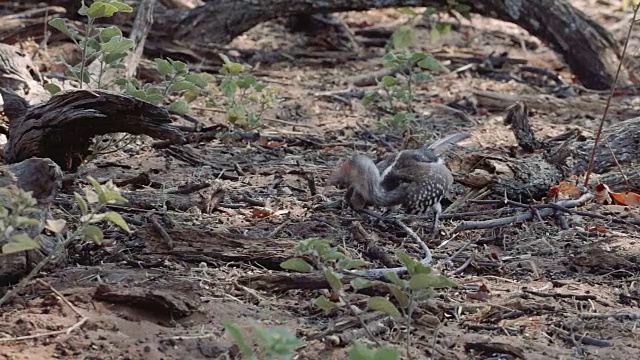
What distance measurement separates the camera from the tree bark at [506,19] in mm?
7914

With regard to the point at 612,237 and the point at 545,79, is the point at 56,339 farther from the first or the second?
the point at 545,79

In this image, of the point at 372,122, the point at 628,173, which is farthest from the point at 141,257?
the point at 372,122

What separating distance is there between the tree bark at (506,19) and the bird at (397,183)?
3.39m

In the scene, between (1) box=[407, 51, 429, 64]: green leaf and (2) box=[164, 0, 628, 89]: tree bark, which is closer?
(1) box=[407, 51, 429, 64]: green leaf

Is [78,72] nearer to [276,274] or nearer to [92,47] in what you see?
[92,47]

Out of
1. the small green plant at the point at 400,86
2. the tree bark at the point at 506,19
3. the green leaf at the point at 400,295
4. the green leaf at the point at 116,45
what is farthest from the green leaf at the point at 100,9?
the tree bark at the point at 506,19

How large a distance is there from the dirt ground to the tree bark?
1763 millimetres

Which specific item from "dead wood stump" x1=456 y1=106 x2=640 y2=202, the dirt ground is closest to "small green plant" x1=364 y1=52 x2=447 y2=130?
the dirt ground

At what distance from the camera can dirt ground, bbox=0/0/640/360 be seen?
10.6 ft

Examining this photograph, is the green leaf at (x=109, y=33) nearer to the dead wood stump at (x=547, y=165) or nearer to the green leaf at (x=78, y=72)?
the green leaf at (x=78, y=72)

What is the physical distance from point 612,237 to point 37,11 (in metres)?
5.01

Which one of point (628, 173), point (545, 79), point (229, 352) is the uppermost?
point (229, 352)

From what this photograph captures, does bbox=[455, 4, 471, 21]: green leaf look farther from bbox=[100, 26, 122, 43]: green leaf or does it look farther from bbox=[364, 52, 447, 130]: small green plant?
bbox=[100, 26, 122, 43]: green leaf

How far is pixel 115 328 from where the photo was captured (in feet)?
10.5
